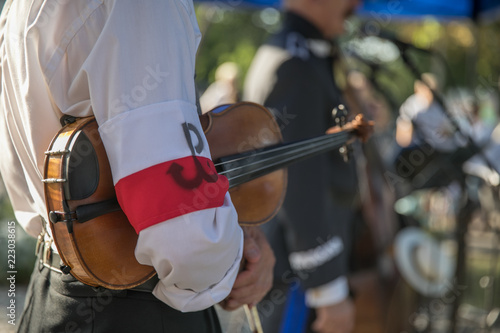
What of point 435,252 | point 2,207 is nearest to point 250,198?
point 435,252

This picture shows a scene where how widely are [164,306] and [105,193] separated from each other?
0.87 feet

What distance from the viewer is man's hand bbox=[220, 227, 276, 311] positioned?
3.66 feet

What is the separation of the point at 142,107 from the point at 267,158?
425 millimetres

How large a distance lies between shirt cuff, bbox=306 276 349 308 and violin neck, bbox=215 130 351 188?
33.1 inches

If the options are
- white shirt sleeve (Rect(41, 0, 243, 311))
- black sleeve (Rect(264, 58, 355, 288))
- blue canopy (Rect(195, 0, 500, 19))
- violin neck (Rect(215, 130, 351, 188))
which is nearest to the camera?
white shirt sleeve (Rect(41, 0, 243, 311))

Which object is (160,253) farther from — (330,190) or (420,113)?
(420,113)

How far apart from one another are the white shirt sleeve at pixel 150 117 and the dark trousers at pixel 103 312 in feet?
0.46

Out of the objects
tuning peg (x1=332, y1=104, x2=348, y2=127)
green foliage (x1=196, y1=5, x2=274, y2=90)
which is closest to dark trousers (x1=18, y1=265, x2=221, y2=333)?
tuning peg (x1=332, y1=104, x2=348, y2=127)

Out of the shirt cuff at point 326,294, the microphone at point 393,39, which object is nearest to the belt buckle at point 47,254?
the shirt cuff at point 326,294

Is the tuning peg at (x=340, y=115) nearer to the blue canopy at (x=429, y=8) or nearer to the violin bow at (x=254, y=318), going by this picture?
the violin bow at (x=254, y=318)

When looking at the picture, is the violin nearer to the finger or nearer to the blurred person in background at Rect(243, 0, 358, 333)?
the finger

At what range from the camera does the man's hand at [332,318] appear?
2109mm

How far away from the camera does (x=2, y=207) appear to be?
418 centimetres

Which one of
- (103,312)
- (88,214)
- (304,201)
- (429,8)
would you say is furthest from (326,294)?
(429,8)
